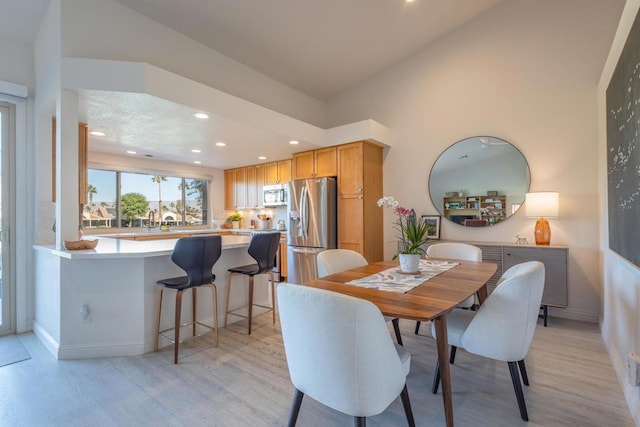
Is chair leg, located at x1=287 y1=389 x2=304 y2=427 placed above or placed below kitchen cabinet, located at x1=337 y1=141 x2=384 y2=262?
below

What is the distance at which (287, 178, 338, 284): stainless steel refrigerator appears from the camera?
14.8 feet

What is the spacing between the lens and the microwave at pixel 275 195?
18.5ft

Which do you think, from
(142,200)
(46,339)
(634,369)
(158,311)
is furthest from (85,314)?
(142,200)

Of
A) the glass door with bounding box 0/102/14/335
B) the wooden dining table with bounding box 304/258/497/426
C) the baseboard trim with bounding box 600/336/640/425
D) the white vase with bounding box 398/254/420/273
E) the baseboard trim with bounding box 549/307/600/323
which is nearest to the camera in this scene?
the wooden dining table with bounding box 304/258/497/426

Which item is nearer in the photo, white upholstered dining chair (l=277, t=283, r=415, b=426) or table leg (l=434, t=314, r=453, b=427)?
white upholstered dining chair (l=277, t=283, r=415, b=426)

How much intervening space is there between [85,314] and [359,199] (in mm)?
3278

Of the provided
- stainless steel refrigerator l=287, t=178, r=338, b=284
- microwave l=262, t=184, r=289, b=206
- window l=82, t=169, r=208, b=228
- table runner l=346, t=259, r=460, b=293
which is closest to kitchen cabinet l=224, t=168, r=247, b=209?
window l=82, t=169, r=208, b=228

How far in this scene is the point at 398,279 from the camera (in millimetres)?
1888

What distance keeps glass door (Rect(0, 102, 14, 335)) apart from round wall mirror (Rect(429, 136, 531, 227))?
4.90m

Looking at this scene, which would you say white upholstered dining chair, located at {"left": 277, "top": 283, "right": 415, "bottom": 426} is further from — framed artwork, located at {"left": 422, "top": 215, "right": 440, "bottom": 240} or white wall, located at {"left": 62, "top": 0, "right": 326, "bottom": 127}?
framed artwork, located at {"left": 422, "top": 215, "right": 440, "bottom": 240}

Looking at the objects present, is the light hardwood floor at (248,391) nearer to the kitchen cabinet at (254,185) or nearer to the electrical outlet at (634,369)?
the electrical outlet at (634,369)

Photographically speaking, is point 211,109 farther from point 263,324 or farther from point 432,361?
point 432,361

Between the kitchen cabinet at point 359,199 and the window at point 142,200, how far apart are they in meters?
3.53

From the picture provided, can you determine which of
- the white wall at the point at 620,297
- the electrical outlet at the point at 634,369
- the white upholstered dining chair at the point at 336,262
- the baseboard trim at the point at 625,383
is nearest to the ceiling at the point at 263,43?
the white upholstered dining chair at the point at 336,262
